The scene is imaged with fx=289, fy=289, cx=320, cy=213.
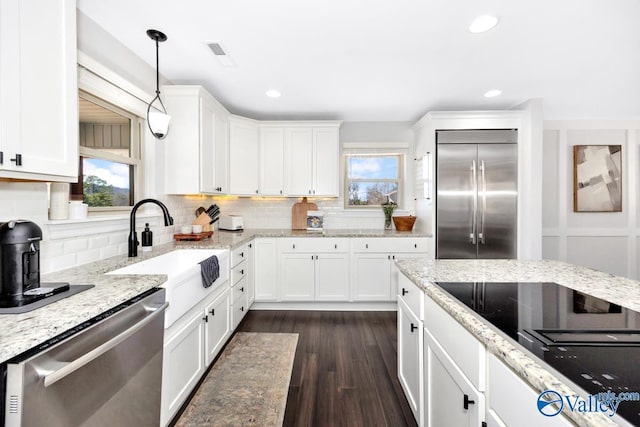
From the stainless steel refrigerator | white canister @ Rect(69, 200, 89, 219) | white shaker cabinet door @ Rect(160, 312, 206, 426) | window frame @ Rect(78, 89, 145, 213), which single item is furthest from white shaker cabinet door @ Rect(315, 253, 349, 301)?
white canister @ Rect(69, 200, 89, 219)

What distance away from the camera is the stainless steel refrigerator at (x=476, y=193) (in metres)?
3.42

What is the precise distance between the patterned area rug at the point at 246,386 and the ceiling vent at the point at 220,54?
8.26 ft

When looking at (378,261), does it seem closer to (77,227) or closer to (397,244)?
(397,244)

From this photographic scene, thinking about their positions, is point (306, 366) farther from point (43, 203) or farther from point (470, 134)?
point (470, 134)

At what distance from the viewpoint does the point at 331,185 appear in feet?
12.5

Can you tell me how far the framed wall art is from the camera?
161 inches

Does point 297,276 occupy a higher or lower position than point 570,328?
lower

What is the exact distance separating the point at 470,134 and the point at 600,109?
1928 millimetres

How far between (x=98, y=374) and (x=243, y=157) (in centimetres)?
293

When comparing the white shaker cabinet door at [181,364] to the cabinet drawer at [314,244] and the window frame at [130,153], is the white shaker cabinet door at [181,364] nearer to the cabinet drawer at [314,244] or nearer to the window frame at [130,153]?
the window frame at [130,153]

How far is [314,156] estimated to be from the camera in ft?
12.5

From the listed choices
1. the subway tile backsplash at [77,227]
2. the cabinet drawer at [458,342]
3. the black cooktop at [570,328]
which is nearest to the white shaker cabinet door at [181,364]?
the subway tile backsplash at [77,227]

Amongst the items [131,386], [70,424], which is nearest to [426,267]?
[131,386]

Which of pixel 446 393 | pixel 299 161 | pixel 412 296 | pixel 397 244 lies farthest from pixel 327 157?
pixel 446 393
